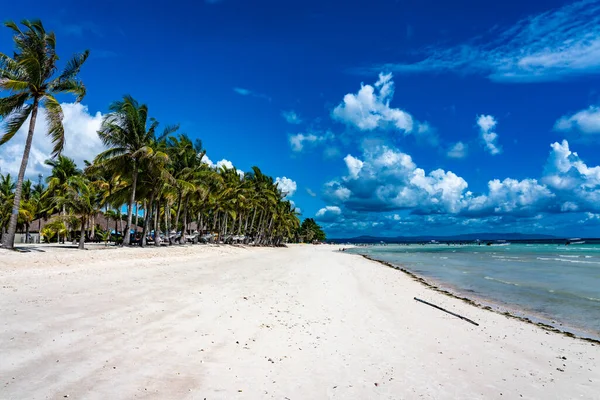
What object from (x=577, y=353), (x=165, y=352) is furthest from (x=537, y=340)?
(x=165, y=352)

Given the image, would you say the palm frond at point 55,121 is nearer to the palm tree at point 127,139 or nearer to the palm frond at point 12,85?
the palm frond at point 12,85

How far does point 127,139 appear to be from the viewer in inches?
1003

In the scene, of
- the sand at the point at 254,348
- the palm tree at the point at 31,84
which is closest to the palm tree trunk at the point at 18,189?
the palm tree at the point at 31,84

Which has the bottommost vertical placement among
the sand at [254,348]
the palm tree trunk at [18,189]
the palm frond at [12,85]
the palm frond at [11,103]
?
the sand at [254,348]

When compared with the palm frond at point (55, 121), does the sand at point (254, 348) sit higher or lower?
lower

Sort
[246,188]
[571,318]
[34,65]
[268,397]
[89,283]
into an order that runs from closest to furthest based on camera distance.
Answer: [268,397] < [89,283] < [571,318] < [34,65] < [246,188]

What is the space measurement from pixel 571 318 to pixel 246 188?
134ft

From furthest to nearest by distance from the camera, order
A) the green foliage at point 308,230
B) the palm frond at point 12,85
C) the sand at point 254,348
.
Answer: the green foliage at point 308,230 → the palm frond at point 12,85 → the sand at point 254,348

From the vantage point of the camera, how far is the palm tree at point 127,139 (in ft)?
80.8

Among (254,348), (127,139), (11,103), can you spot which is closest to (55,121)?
(11,103)

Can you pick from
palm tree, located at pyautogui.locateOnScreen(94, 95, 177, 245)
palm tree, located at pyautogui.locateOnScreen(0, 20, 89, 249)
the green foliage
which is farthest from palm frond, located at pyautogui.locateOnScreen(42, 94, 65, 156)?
the green foliage

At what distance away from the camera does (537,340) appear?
837 cm

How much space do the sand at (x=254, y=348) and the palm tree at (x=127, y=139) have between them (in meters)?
14.9

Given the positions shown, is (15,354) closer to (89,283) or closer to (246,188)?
(89,283)
